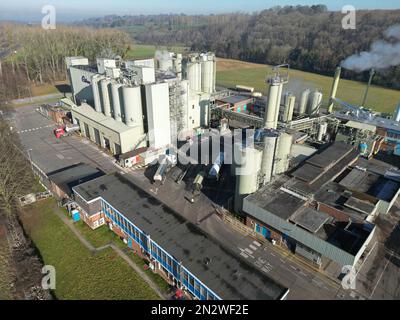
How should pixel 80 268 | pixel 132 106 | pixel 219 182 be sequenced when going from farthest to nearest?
1. pixel 132 106
2. pixel 219 182
3. pixel 80 268

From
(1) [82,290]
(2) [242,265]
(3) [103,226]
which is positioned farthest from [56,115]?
(2) [242,265]

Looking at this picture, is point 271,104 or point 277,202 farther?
point 271,104

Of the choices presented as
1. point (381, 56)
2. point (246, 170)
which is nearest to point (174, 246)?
point (246, 170)

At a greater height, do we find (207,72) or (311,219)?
(207,72)

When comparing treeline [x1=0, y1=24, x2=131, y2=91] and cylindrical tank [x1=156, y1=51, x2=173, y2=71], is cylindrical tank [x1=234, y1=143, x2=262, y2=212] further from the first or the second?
treeline [x1=0, y1=24, x2=131, y2=91]

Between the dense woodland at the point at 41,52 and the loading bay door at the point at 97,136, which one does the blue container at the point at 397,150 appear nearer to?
the loading bay door at the point at 97,136

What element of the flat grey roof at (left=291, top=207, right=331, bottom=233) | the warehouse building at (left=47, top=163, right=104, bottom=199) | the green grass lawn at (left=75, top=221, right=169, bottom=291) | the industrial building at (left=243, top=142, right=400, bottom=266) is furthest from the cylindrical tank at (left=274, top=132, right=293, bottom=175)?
the warehouse building at (left=47, top=163, right=104, bottom=199)

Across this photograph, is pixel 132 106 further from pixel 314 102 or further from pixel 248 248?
pixel 314 102

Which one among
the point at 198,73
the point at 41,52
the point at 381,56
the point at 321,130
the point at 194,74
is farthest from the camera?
the point at 41,52
